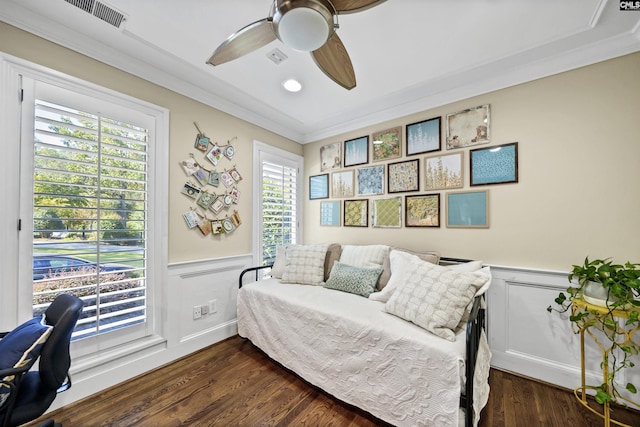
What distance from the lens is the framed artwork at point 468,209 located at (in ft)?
7.23

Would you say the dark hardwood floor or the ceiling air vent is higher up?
the ceiling air vent

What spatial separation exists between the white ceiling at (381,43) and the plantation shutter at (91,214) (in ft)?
1.84

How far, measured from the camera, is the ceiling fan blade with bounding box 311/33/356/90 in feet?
4.66

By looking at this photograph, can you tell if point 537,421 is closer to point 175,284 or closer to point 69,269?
point 175,284

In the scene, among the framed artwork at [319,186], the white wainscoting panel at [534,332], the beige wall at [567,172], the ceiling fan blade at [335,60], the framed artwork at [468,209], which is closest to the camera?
the ceiling fan blade at [335,60]

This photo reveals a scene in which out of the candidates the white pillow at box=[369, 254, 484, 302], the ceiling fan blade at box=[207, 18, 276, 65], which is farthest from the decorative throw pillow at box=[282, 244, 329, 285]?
the ceiling fan blade at box=[207, 18, 276, 65]

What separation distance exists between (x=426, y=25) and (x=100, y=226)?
2.69m

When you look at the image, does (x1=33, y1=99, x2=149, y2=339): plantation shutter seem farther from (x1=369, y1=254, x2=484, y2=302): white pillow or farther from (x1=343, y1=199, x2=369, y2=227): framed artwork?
(x1=343, y1=199, x2=369, y2=227): framed artwork

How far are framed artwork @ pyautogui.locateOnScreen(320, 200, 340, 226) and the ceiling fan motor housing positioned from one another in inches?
84.8

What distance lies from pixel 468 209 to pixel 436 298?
112 centimetres

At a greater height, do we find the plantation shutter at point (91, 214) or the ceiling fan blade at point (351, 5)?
the ceiling fan blade at point (351, 5)

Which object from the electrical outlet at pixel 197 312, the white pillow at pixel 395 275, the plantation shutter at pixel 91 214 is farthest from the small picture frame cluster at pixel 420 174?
the plantation shutter at pixel 91 214

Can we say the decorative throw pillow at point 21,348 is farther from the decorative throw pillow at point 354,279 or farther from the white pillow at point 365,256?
the white pillow at point 365,256

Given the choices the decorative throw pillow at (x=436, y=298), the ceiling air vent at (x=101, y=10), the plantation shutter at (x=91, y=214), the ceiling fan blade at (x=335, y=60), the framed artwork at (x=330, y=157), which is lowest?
the decorative throw pillow at (x=436, y=298)
